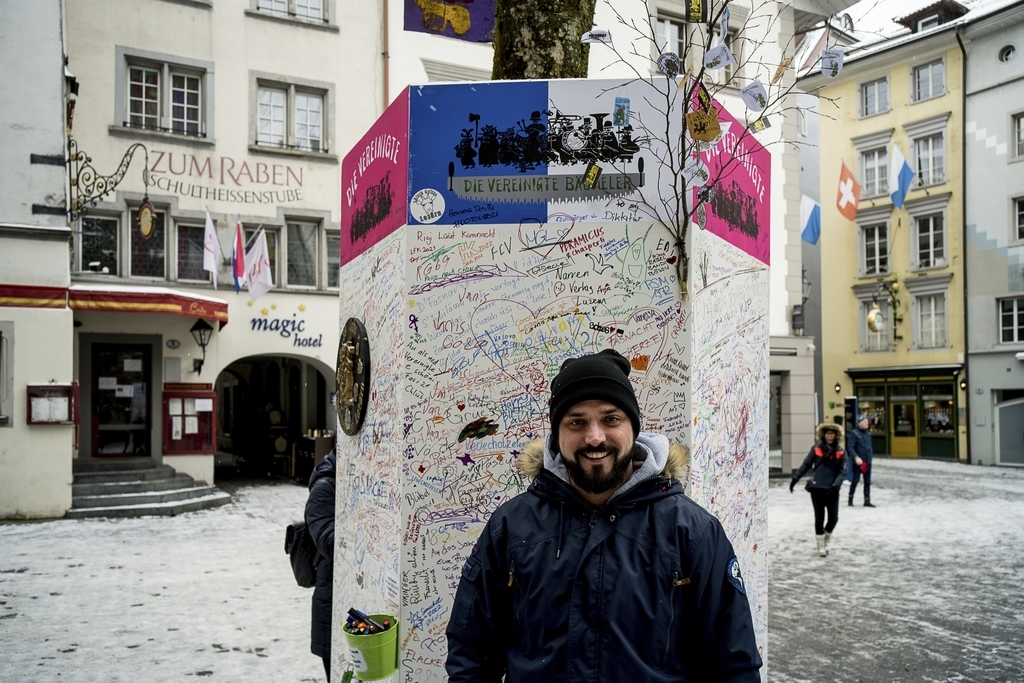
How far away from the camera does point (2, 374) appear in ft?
43.5

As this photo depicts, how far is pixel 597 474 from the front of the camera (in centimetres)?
244

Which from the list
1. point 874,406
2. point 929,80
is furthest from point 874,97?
point 874,406

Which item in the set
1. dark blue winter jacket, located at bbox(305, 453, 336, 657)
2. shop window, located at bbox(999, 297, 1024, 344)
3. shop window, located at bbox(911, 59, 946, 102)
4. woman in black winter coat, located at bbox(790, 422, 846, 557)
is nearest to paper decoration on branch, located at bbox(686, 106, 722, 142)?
dark blue winter jacket, located at bbox(305, 453, 336, 657)

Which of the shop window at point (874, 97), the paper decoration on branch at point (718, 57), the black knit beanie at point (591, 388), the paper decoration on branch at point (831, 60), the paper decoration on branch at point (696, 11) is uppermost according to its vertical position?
the shop window at point (874, 97)

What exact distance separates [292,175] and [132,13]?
436 centimetres

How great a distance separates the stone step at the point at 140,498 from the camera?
14000 mm

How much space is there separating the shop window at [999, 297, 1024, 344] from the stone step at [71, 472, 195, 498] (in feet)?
79.9

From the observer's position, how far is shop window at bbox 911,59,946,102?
29391 mm

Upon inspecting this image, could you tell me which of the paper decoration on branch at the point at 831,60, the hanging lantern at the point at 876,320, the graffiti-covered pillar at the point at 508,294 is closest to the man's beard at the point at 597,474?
the graffiti-covered pillar at the point at 508,294

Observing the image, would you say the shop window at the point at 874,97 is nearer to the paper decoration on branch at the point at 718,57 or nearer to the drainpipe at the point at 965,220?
the drainpipe at the point at 965,220

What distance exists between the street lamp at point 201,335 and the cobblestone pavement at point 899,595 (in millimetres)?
11143

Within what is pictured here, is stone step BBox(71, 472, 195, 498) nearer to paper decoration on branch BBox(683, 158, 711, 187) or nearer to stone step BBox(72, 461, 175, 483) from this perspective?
stone step BBox(72, 461, 175, 483)

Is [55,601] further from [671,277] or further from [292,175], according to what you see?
[292,175]

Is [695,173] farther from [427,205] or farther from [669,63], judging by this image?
[427,205]
